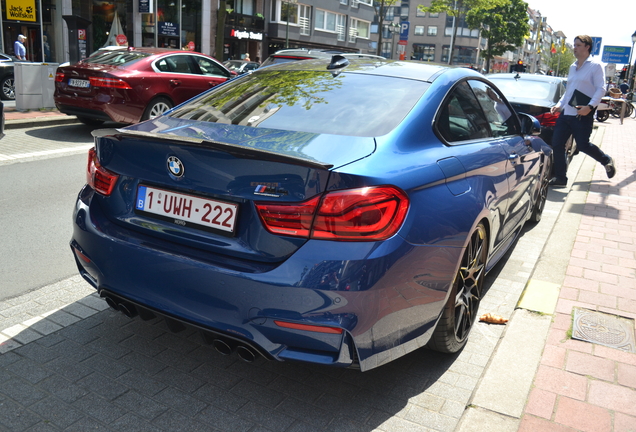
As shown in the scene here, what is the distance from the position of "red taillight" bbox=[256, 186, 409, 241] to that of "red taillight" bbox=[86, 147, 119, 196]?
0.88 m

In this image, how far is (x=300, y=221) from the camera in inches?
93.9

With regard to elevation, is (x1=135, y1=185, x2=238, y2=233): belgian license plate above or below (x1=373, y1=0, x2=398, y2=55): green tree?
below

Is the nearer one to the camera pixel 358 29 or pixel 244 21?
pixel 244 21

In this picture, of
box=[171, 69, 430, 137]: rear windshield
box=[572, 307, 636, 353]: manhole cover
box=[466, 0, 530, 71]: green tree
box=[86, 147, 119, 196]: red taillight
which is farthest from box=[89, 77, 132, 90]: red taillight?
box=[466, 0, 530, 71]: green tree

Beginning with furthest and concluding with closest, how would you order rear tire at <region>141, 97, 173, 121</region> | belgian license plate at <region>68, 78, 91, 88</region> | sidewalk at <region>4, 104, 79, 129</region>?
sidewalk at <region>4, 104, 79, 129</region> → rear tire at <region>141, 97, 173, 121</region> → belgian license plate at <region>68, 78, 91, 88</region>

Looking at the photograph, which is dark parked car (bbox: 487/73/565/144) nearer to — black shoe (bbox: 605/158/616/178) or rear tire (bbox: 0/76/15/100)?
black shoe (bbox: 605/158/616/178)

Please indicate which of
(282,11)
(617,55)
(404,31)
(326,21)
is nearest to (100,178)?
(404,31)

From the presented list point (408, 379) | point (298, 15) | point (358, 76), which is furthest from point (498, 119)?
point (298, 15)

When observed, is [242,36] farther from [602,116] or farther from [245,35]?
[602,116]

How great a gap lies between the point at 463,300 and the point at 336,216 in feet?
4.21

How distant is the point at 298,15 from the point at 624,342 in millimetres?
46486

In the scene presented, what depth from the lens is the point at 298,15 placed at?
154 feet

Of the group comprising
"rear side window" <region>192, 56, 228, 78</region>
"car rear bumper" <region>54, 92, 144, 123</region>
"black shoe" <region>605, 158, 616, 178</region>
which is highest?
"rear side window" <region>192, 56, 228, 78</region>

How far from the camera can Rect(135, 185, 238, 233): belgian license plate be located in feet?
8.27
